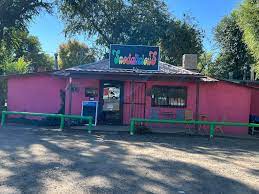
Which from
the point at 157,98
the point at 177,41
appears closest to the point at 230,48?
the point at 177,41

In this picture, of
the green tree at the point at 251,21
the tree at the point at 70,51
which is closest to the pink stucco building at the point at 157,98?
the green tree at the point at 251,21

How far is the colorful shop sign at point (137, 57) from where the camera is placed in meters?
18.1

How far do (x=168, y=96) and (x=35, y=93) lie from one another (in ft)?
21.0

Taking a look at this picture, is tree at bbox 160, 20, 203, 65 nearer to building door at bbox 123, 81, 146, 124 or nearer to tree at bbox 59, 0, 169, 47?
tree at bbox 59, 0, 169, 47

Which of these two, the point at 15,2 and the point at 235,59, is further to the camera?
the point at 235,59

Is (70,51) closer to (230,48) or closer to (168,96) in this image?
(230,48)

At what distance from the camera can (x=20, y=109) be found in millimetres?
20531

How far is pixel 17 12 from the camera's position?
23.9 metres

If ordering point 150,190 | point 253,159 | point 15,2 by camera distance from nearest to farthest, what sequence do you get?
point 150,190, point 253,159, point 15,2

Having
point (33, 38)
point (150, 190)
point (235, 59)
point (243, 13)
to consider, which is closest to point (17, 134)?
point (150, 190)

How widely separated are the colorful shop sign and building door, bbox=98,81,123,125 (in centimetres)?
202

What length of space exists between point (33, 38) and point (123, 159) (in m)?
53.4

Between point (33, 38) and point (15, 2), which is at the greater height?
point (33, 38)

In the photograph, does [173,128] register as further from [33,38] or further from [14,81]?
[33,38]
